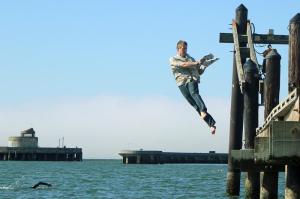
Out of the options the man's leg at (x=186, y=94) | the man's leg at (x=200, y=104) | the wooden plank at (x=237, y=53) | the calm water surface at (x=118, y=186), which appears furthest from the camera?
the calm water surface at (x=118, y=186)

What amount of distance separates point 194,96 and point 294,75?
1.79 m

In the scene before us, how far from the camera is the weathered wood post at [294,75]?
14.3 meters

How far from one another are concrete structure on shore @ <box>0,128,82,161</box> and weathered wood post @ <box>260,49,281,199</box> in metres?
146

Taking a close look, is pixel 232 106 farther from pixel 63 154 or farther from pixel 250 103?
pixel 63 154

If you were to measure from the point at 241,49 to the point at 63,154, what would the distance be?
5822 inches

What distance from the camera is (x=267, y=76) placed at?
18484 millimetres

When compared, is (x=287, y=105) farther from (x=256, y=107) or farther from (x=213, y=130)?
(x=256, y=107)

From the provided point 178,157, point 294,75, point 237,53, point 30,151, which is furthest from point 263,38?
point 178,157

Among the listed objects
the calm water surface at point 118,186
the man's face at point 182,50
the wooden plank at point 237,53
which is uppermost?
the wooden plank at point 237,53

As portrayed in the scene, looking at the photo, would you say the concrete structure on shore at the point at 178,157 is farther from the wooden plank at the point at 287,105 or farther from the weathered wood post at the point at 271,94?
the wooden plank at the point at 287,105

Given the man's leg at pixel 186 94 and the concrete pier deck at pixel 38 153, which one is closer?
the man's leg at pixel 186 94

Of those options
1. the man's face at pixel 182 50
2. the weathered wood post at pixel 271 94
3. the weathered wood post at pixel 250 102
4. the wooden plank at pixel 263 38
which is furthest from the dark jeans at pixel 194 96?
the wooden plank at pixel 263 38

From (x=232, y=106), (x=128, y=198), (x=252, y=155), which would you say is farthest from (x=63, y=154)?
(x=252, y=155)

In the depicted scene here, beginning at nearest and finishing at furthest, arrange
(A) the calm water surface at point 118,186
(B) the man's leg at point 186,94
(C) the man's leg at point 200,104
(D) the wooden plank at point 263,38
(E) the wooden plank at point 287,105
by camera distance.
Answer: (E) the wooden plank at point 287,105
(C) the man's leg at point 200,104
(B) the man's leg at point 186,94
(D) the wooden plank at point 263,38
(A) the calm water surface at point 118,186
